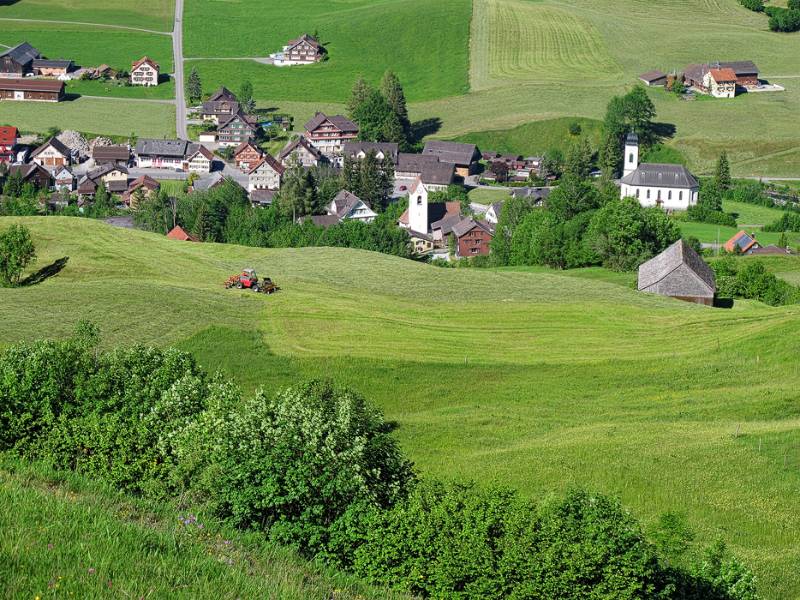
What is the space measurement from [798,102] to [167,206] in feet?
291

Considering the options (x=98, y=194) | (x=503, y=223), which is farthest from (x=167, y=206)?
(x=503, y=223)

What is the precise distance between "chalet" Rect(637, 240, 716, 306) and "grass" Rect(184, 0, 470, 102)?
308 ft

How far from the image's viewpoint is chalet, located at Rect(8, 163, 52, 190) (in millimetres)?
122625

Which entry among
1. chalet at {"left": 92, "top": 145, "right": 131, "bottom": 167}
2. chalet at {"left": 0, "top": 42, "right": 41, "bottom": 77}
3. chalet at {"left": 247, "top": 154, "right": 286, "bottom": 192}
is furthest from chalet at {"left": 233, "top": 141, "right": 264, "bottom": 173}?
chalet at {"left": 0, "top": 42, "right": 41, "bottom": 77}

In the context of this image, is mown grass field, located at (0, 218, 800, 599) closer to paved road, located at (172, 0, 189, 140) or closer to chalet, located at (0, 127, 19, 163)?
chalet, located at (0, 127, 19, 163)

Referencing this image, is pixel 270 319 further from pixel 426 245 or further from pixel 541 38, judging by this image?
pixel 541 38

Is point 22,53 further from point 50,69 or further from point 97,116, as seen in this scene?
point 97,116

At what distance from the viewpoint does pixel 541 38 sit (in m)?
177

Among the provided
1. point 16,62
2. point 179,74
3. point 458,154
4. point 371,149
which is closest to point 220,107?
point 179,74

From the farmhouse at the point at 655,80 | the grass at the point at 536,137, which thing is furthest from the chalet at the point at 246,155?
the farmhouse at the point at 655,80

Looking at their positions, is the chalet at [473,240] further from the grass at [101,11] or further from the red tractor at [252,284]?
the grass at [101,11]

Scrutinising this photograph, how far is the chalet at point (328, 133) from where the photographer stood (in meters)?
143

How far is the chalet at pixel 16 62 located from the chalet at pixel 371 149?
53888 mm

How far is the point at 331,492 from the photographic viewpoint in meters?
24.8
